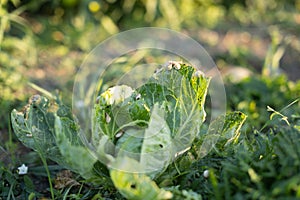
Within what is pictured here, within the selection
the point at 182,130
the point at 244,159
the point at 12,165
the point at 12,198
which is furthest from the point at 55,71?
the point at 244,159

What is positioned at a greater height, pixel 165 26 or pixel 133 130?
pixel 133 130

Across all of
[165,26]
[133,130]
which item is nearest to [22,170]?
[133,130]

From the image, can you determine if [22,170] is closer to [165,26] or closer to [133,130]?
[133,130]

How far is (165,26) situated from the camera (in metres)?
3.54

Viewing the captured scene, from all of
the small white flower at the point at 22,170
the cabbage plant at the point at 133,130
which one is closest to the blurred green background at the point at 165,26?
the small white flower at the point at 22,170

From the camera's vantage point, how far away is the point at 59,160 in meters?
1.62

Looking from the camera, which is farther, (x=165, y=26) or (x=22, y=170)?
(x=165, y=26)

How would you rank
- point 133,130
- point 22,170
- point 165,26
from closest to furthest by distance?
point 133,130
point 22,170
point 165,26

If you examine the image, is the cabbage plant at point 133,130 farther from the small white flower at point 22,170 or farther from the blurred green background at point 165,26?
the blurred green background at point 165,26

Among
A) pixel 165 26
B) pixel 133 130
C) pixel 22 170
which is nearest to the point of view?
pixel 133 130

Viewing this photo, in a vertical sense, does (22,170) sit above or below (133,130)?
below

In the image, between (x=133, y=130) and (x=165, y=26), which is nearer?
(x=133, y=130)

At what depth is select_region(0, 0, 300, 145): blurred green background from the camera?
8.46 feet

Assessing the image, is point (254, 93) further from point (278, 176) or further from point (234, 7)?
point (234, 7)
